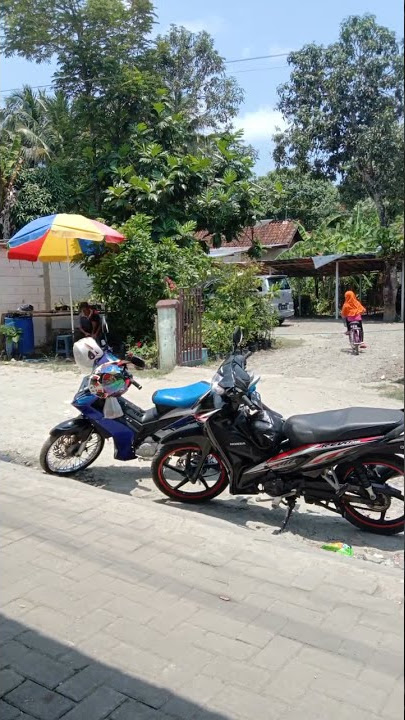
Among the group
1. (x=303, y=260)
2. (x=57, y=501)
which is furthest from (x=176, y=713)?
(x=303, y=260)

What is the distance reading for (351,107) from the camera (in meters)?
3.24

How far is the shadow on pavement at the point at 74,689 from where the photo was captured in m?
2.34

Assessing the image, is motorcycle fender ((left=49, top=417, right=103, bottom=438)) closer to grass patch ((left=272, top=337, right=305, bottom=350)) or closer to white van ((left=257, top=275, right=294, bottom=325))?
grass patch ((left=272, top=337, right=305, bottom=350))

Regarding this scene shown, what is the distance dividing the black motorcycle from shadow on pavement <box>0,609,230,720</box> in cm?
176

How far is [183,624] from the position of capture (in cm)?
295

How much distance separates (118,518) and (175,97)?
1277 cm

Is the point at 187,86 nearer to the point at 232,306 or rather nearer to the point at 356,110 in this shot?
the point at 232,306

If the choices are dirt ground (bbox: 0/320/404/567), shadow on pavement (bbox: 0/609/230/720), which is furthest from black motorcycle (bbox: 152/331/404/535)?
shadow on pavement (bbox: 0/609/230/720)

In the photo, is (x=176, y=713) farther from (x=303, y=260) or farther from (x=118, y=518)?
(x=303, y=260)

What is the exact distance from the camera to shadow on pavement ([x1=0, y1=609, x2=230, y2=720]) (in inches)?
92.3

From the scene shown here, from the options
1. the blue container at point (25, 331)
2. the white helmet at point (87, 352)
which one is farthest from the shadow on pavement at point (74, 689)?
the blue container at point (25, 331)

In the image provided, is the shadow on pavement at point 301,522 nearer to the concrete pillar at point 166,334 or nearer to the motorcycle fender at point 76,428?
the motorcycle fender at point 76,428

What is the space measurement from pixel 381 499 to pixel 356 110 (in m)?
2.38

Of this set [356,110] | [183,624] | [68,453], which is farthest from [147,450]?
[356,110]
